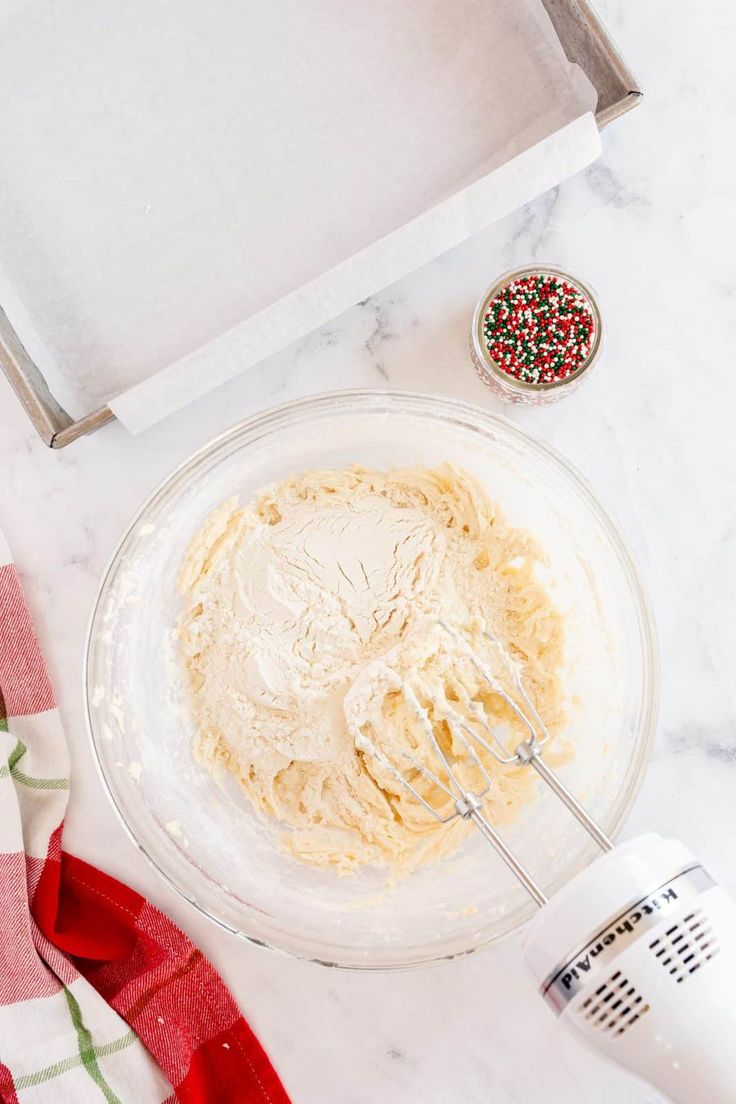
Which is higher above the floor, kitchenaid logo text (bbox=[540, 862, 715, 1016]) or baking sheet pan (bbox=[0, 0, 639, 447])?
baking sheet pan (bbox=[0, 0, 639, 447])

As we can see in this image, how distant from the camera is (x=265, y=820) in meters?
1.17

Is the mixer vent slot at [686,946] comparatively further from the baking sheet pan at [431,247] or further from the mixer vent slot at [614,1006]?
the baking sheet pan at [431,247]

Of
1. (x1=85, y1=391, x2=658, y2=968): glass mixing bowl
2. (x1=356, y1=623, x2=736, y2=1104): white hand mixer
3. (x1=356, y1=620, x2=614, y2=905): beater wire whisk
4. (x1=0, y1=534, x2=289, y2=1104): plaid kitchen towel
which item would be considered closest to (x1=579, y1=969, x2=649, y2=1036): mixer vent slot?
(x1=356, y1=623, x2=736, y2=1104): white hand mixer

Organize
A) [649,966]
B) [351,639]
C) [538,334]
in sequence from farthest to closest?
[538,334], [351,639], [649,966]

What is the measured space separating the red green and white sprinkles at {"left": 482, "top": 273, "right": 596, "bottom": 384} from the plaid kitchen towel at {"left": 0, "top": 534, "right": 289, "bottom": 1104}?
0.76 metres

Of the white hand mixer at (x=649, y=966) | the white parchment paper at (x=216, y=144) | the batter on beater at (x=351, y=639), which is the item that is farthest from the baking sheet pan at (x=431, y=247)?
the white hand mixer at (x=649, y=966)

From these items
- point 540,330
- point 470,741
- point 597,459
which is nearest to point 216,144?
point 540,330

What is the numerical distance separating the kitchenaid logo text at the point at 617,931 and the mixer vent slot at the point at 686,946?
0.07 ft

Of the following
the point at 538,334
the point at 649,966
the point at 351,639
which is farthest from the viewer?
the point at 538,334

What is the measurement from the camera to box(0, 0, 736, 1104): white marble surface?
1242 mm

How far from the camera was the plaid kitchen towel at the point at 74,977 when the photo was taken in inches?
48.6

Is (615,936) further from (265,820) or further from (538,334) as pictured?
(538,334)

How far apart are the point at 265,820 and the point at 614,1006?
1.66 ft

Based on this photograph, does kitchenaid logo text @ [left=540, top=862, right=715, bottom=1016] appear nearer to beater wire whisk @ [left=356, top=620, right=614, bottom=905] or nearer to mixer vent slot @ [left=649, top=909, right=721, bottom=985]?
mixer vent slot @ [left=649, top=909, right=721, bottom=985]
